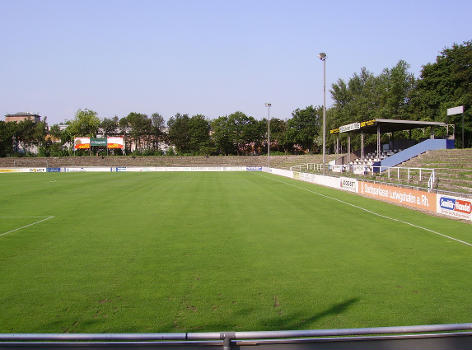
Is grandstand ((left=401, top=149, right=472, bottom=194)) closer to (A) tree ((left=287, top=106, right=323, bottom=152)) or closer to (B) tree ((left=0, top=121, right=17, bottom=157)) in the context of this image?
(A) tree ((left=287, top=106, right=323, bottom=152))

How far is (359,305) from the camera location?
600cm

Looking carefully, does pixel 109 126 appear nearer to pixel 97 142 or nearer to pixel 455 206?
pixel 97 142

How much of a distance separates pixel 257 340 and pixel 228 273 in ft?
15.7

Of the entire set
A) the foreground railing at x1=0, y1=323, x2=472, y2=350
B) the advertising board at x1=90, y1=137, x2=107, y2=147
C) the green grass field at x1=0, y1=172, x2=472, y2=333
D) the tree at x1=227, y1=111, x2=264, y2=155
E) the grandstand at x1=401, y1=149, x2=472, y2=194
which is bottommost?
the green grass field at x1=0, y1=172, x2=472, y2=333

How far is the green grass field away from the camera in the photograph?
18.1 feet

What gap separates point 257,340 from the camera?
125 inches

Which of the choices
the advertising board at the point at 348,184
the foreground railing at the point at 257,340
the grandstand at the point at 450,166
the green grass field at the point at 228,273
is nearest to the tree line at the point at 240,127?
the grandstand at the point at 450,166

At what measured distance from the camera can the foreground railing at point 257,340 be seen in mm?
3037

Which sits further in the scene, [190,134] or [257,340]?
[190,134]

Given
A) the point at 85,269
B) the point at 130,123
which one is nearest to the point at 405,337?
the point at 85,269

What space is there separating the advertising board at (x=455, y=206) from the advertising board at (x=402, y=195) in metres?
0.55

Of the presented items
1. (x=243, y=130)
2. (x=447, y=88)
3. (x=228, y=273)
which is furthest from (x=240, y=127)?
(x=228, y=273)

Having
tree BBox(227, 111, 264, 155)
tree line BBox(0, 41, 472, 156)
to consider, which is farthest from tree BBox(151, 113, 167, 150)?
tree BBox(227, 111, 264, 155)

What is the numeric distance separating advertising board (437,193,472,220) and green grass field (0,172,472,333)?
894 millimetres
